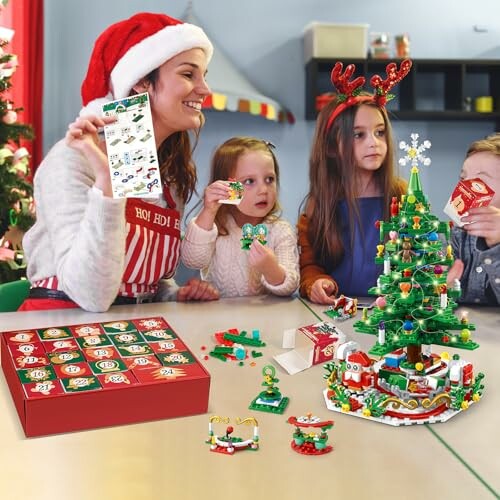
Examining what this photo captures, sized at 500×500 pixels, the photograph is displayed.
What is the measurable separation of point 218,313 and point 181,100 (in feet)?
1.65

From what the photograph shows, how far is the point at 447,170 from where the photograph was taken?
409 centimetres

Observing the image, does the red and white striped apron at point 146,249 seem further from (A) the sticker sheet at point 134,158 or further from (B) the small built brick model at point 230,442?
(B) the small built brick model at point 230,442

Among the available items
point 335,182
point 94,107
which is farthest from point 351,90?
point 94,107

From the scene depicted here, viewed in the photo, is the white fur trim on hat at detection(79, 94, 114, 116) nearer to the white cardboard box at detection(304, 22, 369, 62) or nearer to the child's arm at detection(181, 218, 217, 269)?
the child's arm at detection(181, 218, 217, 269)

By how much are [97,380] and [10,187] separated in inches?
87.7

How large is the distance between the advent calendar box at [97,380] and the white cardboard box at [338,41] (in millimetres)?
2985

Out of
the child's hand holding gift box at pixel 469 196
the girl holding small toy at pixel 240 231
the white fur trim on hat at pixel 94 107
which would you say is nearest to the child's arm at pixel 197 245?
the girl holding small toy at pixel 240 231

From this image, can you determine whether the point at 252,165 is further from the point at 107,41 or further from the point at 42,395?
the point at 42,395

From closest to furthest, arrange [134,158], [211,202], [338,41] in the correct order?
[134,158] < [211,202] < [338,41]

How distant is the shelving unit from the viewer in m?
3.82

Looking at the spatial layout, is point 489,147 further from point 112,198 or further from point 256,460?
point 256,460

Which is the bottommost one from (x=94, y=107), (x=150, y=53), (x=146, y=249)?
(x=146, y=249)

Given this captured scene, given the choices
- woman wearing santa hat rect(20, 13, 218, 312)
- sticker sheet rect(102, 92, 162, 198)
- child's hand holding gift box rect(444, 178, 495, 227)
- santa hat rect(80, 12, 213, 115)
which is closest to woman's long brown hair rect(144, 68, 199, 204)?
woman wearing santa hat rect(20, 13, 218, 312)

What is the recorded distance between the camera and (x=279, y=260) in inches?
Result: 69.4
